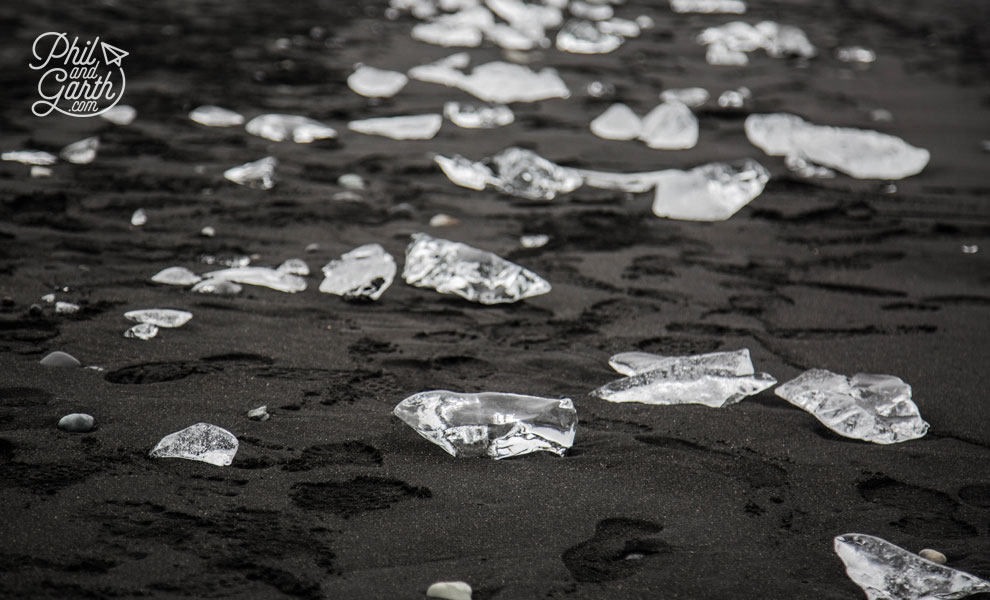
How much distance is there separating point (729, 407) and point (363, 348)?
0.89 metres

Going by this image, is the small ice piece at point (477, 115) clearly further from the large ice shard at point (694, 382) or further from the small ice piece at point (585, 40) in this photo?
the large ice shard at point (694, 382)

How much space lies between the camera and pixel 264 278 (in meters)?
2.47

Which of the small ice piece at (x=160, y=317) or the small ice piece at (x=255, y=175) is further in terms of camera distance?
the small ice piece at (x=255, y=175)

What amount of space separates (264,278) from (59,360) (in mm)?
662

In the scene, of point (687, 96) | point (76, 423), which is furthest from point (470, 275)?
point (687, 96)

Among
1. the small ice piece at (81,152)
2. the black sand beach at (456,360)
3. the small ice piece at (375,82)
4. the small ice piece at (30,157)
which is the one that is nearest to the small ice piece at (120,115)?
the black sand beach at (456,360)

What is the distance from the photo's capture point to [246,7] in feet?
20.3

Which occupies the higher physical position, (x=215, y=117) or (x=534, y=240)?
(x=215, y=117)

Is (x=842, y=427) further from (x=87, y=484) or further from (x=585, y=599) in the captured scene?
(x=87, y=484)

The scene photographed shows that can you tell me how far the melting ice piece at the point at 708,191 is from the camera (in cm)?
315

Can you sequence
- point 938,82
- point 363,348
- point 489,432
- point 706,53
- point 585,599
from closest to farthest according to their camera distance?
point 585,599 < point 489,432 < point 363,348 < point 938,82 < point 706,53

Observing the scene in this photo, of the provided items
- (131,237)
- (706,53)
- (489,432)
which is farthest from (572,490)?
(706,53)

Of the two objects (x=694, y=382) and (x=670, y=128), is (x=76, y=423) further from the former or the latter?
(x=670, y=128)

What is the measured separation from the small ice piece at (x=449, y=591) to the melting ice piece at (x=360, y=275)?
1.22 metres
